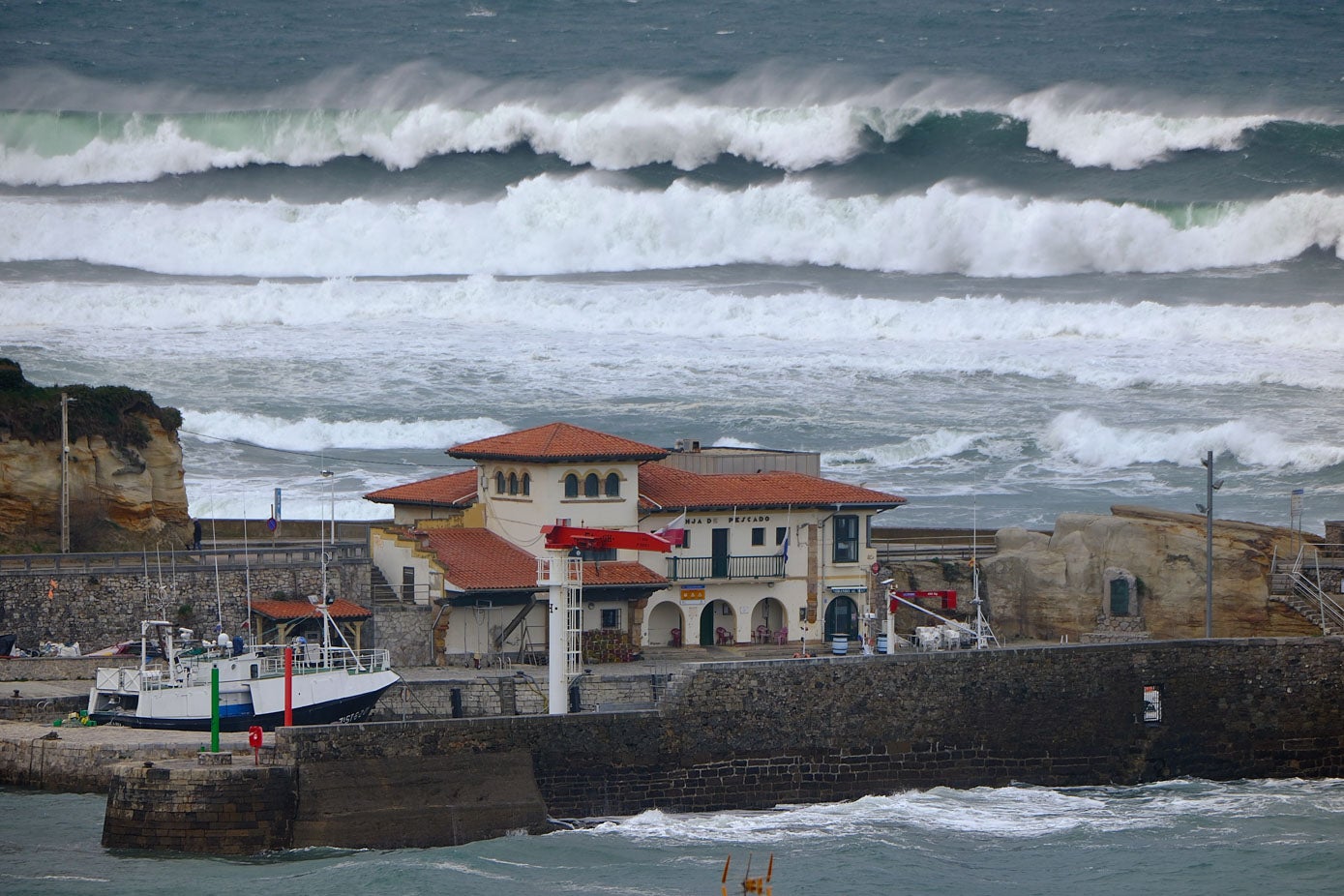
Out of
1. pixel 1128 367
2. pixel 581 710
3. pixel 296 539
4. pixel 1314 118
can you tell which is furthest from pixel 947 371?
pixel 581 710

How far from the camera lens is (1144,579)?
3719cm

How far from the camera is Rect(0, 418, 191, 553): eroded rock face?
38.3 meters

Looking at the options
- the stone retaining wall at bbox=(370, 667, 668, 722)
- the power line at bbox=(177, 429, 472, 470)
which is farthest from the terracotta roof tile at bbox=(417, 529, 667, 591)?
the power line at bbox=(177, 429, 472, 470)

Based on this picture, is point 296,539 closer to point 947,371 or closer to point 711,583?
point 711,583

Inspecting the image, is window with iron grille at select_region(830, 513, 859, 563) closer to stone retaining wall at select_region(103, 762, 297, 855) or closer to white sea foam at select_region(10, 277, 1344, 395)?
stone retaining wall at select_region(103, 762, 297, 855)

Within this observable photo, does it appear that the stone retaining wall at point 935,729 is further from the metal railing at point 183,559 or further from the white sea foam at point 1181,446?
the white sea foam at point 1181,446

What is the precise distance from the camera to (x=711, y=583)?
36719mm

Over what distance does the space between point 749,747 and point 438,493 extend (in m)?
9.53

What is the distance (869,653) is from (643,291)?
3871 cm

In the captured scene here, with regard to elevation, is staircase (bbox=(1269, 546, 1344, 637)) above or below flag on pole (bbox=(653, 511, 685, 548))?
below

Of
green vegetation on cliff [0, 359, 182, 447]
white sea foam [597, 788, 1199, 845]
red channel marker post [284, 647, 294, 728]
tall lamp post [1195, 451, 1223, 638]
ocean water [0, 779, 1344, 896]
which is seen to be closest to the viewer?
ocean water [0, 779, 1344, 896]

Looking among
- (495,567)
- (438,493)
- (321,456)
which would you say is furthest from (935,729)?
(321,456)

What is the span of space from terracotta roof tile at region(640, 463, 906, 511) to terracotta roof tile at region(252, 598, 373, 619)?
205 inches

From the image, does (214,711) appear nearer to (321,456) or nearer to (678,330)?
(321,456)
